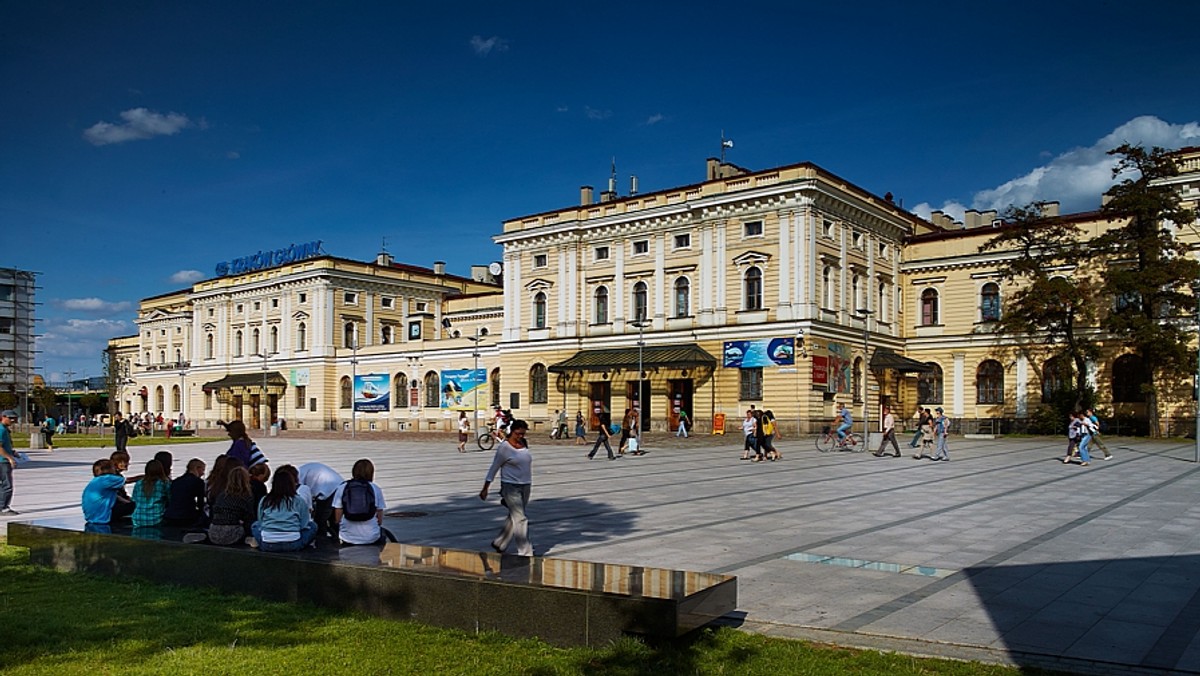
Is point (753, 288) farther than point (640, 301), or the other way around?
point (640, 301)

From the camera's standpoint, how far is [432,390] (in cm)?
6919

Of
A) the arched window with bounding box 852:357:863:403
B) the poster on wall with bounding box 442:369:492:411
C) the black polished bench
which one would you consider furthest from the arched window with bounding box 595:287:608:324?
the black polished bench

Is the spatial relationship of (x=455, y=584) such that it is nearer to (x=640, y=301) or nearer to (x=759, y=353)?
(x=759, y=353)

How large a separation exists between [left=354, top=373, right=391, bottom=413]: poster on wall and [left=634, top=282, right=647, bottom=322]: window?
2533cm

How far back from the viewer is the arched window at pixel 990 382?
54531 millimetres

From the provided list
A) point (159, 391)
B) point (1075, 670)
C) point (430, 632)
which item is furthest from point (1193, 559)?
point (159, 391)

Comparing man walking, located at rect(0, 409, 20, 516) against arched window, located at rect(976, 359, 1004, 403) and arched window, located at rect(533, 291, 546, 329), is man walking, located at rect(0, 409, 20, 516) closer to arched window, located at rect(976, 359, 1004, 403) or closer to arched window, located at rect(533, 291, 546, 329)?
arched window, located at rect(533, 291, 546, 329)

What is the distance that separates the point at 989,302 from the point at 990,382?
15.4 feet

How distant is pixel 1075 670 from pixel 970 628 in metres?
1.28

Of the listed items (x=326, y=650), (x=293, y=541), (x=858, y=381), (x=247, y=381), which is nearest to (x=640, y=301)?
(x=858, y=381)

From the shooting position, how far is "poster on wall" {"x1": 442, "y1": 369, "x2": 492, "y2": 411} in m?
65.3

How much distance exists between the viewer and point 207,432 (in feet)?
251

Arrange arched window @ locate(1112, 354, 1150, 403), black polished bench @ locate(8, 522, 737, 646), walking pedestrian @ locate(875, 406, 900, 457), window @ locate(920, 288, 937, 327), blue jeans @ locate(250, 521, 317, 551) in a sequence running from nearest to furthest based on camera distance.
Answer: black polished bench @ locate(8, 522, 737, 646)
blue jeans @ locate(250, 521, 317, 551)
walking pedestrian @ locate(875, 406, 900, 457)
arched window @ locate(1112, 354, 1150, 403)
window @ locate(920, 288, 937, 327)

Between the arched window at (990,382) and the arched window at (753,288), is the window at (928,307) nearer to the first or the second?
the arched window at (990,382)
